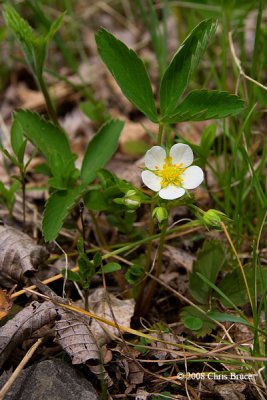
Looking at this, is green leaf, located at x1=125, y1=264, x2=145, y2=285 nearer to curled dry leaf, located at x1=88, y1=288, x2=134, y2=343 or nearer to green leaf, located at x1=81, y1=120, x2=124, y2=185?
curled dry leaf, located at x1=88, y1=288, x2=134, y2=343

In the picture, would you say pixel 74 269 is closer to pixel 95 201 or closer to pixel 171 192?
pixel 95 201

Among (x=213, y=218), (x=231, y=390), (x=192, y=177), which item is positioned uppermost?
(x=192, y=177)

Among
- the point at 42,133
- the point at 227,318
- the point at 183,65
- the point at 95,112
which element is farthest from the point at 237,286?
the point at 95,112

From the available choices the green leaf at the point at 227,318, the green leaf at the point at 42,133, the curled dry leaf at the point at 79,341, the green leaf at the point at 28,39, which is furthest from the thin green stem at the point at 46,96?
the green leaf at the point at 227,318

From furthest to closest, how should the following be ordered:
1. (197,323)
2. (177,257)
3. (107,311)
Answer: (177,257) → (107,311) → (197,323)

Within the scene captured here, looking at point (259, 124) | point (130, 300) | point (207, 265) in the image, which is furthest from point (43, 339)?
point (259, 124)

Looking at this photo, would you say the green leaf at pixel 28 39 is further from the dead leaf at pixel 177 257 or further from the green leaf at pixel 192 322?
the green leaf at pixel 192 322
